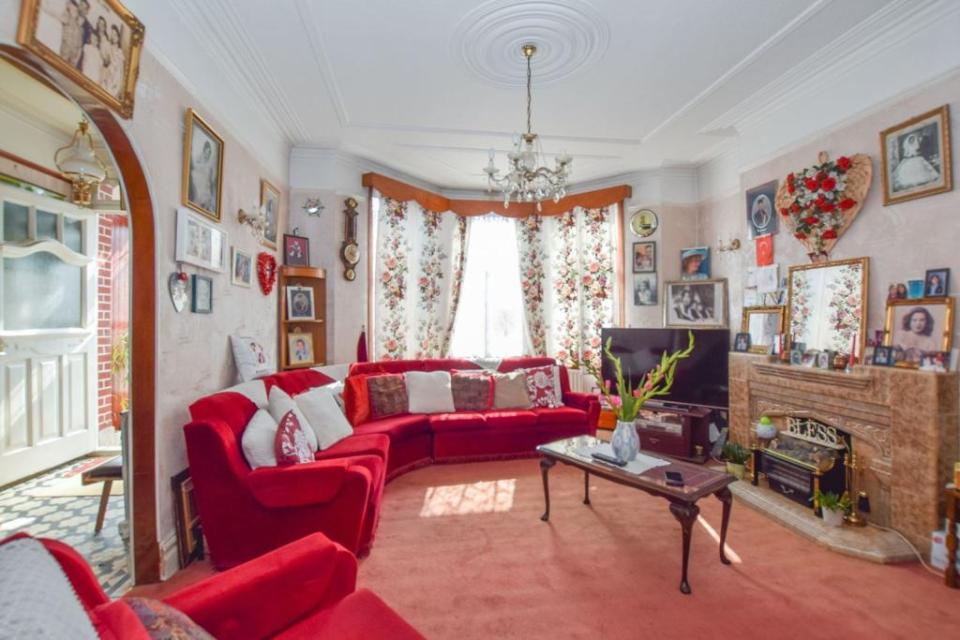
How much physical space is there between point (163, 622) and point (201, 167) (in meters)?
2.48

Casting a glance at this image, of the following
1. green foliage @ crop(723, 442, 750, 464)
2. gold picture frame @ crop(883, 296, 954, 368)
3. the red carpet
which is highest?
gold picture frame @ crop(883, 296, 954, 368)

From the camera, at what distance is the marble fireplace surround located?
2332 mm

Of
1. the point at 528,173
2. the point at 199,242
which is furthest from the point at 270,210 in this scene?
the point at 528,173

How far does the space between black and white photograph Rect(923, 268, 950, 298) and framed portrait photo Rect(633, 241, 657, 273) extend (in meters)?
2.57

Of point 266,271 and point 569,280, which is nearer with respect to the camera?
point 266,271

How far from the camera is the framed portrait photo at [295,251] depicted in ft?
13.6

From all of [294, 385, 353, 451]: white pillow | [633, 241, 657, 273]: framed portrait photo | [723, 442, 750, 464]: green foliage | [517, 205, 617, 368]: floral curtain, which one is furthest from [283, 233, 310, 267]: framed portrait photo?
[723, 442, 750, 464]: green foliage

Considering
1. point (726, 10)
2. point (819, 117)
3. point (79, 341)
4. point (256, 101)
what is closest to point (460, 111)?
point (256, 101)

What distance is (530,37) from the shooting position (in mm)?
2682

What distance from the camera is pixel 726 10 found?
244 centimetres

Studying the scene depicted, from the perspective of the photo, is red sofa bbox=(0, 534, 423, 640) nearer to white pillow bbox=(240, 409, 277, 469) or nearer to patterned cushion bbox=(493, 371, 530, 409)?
white pillow bbox=(240, 409, 277, 469)

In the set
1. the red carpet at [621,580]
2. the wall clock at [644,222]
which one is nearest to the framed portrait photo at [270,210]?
the red carpet at [621,580]

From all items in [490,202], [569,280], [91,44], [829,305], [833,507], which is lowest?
[833,507]

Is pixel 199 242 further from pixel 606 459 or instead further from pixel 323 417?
pixel 606 459
